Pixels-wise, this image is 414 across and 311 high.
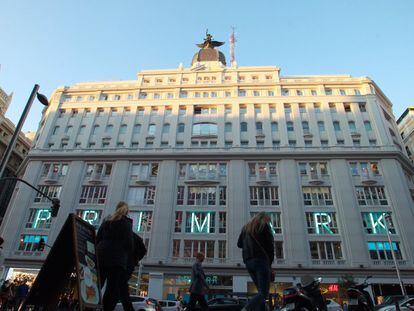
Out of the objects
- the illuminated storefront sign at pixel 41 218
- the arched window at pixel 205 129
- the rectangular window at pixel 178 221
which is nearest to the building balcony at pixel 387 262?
the rectangular window at pixel 178 221

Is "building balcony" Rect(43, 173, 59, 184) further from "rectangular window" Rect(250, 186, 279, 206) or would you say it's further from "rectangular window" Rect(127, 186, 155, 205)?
"rectangular window" Rect(250, 186, 279, 206)

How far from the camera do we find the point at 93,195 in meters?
37.1

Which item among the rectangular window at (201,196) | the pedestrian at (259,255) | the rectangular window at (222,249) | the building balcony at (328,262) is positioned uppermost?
the rectangular window at (201,196)

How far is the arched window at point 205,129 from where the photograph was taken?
41969mm

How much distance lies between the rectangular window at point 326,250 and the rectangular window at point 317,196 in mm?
4605

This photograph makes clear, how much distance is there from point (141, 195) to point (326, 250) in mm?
22094

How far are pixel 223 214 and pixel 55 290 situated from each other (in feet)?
102

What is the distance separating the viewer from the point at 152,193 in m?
36.8

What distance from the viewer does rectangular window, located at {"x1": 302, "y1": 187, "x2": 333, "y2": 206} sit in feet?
112

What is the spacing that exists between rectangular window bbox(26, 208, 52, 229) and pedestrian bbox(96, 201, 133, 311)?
117 feet

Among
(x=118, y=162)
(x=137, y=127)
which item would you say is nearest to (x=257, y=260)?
(x=118, y=162)

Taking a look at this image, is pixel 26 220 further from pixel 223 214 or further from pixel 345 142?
pixel 345 142

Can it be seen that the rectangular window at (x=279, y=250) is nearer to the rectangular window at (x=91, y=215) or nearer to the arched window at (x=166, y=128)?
the rectangular window at (x=91, y=215)

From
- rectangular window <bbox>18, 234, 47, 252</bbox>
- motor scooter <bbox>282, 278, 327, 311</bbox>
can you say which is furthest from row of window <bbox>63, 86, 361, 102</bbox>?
motor scooter <bbox>282, 278, 327, 311</bbox>
